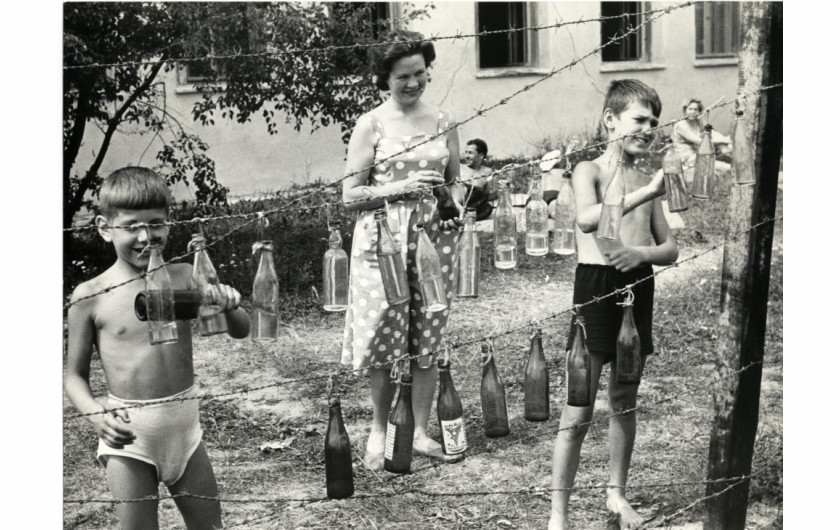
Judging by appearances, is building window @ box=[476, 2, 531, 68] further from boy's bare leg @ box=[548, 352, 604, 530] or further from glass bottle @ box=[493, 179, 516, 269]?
boy's bare leg @ box=[548, 352, 604, 530]

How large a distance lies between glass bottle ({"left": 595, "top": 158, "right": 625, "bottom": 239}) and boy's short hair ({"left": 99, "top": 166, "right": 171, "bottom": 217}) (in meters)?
1.34

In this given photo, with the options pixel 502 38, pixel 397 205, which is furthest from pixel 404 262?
pixel 502 38

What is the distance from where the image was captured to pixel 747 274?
315cm

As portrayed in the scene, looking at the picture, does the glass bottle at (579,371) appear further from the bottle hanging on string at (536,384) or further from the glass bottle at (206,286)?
the glass bottle at (206,286)

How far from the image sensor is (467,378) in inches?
189

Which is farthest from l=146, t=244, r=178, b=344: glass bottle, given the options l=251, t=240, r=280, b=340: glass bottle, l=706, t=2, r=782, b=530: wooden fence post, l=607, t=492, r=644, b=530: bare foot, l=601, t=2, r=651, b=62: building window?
l=601, t=2, r=651, b=62: building window

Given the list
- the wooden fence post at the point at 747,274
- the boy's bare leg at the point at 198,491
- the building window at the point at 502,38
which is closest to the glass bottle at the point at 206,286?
the boy's bare leg at the point at 198,491

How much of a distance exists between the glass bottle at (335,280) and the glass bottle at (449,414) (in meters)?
0.42

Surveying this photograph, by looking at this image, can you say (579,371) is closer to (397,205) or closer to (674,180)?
(674,180)

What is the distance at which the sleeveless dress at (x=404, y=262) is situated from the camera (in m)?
3.39

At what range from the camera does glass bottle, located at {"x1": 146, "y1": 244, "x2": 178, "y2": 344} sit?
2502 millimetres

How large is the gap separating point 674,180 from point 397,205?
985 mm

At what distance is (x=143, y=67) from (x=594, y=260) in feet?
6.60

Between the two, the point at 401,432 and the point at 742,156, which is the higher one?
the point at 742,156
